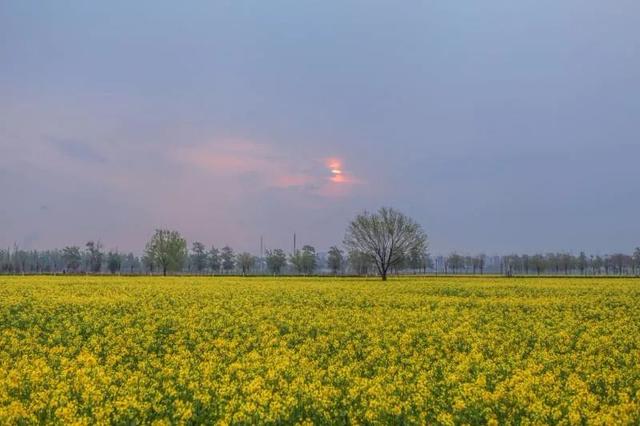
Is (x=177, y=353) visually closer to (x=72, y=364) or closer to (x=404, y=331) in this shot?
(x=72, y=364)

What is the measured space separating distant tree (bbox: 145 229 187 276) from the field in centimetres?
10342

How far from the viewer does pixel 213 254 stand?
638ft

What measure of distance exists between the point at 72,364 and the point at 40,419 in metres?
4.23

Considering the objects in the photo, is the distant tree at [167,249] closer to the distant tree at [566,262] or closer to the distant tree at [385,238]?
the distant tree at [385,238]

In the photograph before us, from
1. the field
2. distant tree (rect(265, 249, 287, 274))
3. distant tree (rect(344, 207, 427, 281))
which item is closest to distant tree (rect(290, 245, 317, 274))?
distant tree (rect(265, 249, 287, 274))

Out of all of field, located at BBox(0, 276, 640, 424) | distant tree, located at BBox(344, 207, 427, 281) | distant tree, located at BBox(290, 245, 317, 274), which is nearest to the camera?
field, located at BBox(0, 276, 640, 424)

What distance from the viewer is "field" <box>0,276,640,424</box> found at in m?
9.82

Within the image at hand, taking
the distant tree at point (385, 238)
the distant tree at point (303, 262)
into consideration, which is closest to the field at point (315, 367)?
the distant tree at point (385, 238)

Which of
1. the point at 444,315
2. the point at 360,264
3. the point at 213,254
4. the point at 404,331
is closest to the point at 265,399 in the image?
the point at 404,331

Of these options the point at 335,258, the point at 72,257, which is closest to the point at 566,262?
the point at 335,258

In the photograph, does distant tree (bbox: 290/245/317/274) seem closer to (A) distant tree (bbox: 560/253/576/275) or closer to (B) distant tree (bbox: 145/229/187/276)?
(B) distant tree (bbox: 145/229/187/276)

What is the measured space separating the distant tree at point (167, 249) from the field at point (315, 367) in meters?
103

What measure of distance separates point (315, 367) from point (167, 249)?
4781 inches

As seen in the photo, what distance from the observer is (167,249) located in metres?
129
